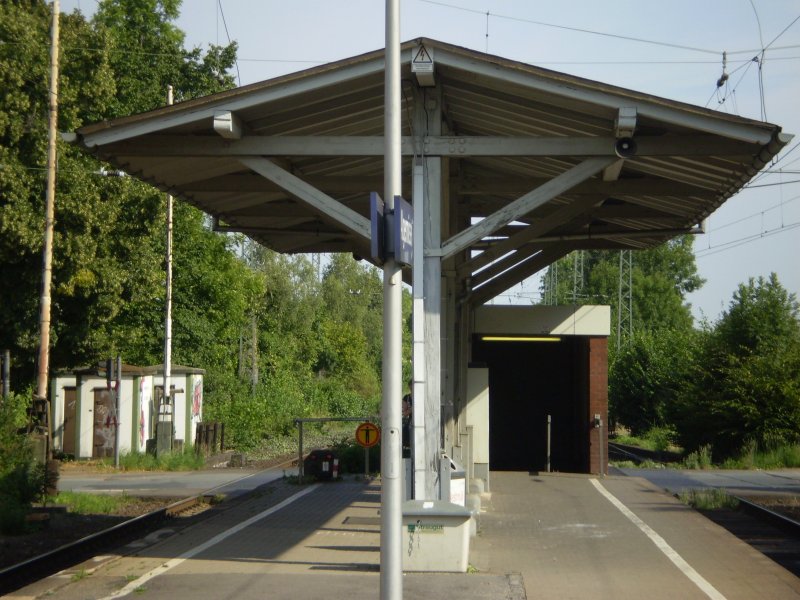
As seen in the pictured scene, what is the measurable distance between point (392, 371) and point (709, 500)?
1160cm

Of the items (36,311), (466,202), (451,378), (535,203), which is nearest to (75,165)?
(36,311)

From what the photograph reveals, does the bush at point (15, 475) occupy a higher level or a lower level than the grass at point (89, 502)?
higher

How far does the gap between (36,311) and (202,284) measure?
12940mm

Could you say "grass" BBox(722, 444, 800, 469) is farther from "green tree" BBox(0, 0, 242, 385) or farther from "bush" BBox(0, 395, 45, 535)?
"bush" BBox(0, 395, 45, 535)

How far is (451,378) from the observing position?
1595cm

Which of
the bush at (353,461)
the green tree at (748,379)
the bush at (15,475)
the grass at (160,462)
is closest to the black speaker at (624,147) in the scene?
the bush at (15,475)

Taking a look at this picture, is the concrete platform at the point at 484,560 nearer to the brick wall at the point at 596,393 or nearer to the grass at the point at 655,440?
the brick wall at the point at 596,393

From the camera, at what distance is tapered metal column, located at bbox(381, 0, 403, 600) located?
292 inches

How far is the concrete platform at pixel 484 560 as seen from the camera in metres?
9.41

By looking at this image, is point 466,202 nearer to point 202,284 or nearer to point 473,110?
point 473,110

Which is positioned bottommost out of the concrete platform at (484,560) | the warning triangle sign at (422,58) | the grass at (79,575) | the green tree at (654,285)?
the grass at (79,575)

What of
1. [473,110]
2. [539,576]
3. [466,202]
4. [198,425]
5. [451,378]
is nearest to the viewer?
[539,576]

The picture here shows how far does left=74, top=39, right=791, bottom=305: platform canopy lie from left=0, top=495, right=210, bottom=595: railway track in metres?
4.71

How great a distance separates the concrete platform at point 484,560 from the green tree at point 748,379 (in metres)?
14.3
